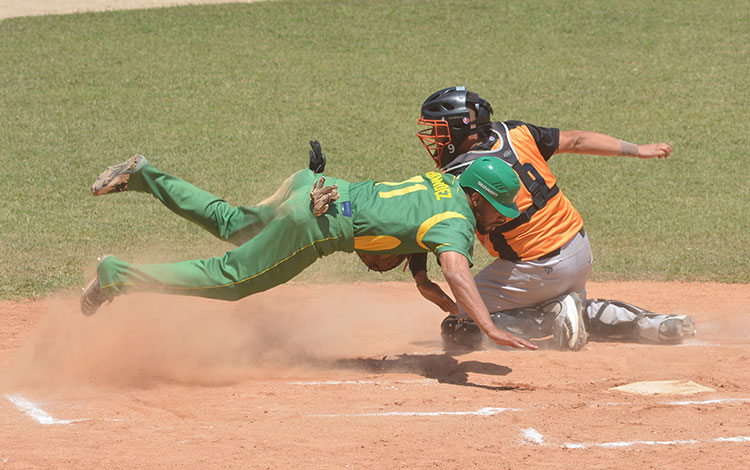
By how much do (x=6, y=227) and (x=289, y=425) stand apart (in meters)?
6.83

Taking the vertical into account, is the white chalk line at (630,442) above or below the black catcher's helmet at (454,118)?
below

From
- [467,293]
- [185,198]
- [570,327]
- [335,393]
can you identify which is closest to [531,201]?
[570,327]

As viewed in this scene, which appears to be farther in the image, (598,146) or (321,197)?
(598,146)

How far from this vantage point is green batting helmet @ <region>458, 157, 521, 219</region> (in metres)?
5.82

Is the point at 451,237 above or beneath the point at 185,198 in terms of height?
beneath

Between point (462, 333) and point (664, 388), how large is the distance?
1631mm

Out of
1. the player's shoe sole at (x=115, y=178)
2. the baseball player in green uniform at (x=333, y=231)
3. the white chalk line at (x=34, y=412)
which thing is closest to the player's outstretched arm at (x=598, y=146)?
the baseball player in green uniform at (x=333, y=231)

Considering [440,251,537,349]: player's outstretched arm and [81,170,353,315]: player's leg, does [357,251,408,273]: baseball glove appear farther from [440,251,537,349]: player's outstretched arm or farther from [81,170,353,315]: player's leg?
[440,251,537,349]: player's outstretched arm

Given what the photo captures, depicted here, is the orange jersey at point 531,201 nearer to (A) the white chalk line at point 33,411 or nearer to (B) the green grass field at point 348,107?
(B) the green grass field at point 348,107

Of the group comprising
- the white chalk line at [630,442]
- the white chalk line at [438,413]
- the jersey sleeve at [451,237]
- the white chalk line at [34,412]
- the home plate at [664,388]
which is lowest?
the white chalk line at [630,442]

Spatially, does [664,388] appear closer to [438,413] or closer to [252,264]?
[438,413]

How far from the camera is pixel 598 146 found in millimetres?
6992

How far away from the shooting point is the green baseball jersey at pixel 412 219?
5.57 metres

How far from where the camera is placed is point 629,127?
1464 centimetres
